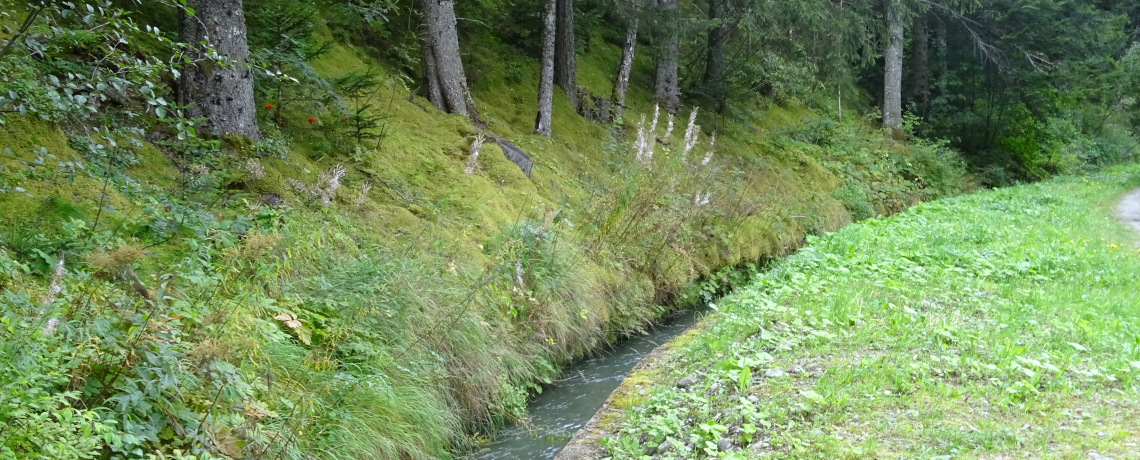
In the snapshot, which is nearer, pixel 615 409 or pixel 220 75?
pixel 615 409

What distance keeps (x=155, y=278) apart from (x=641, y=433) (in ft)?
10.3

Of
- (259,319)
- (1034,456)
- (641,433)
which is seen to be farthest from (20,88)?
(1034,456)

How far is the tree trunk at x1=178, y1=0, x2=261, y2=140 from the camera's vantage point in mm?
6070

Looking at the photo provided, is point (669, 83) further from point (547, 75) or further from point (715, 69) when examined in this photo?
point (547, 75)

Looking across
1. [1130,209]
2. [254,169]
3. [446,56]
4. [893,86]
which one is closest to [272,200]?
[254,169]

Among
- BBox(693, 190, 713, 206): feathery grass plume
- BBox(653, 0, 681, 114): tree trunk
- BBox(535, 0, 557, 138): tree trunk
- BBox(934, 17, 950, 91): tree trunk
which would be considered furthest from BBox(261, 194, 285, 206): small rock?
BBox(934, 17, 950, 91): tree trunk

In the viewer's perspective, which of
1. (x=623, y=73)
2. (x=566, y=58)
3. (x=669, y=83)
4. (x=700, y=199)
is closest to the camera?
(x=700, y=199)

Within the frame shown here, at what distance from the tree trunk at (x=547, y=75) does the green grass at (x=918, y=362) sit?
4975 mm

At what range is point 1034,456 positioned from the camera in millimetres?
3438

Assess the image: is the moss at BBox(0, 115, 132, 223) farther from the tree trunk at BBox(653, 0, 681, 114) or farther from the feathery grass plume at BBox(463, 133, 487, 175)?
the tree trunk at BBox(653, 0, 681, 114)

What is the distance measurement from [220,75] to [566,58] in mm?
7499

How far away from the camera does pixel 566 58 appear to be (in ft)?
42.3

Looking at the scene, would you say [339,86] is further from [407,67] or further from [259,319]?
[259,319]

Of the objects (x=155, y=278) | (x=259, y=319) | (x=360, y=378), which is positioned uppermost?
(x=155, y=278)
